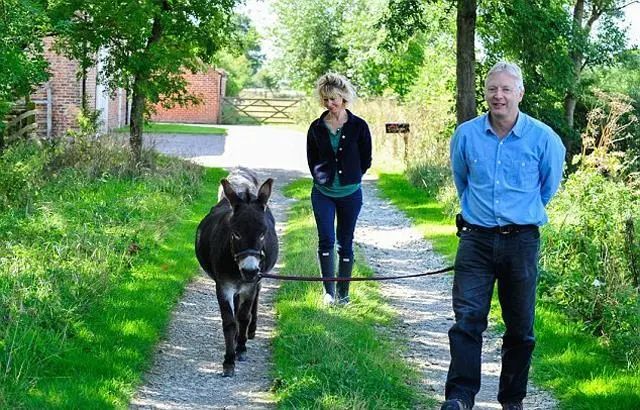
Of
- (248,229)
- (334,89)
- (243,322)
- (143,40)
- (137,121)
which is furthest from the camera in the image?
(137,121)

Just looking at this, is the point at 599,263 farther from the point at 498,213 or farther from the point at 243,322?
the point at 498,213

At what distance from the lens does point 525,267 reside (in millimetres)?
6152

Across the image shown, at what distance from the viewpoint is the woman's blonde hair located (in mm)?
9141

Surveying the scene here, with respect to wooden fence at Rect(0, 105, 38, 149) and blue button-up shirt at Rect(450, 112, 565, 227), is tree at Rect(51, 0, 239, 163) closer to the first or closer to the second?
wooden fence at Rect(0, 105, 38, 149)

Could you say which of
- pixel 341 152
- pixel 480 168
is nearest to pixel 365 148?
pixel 341 152

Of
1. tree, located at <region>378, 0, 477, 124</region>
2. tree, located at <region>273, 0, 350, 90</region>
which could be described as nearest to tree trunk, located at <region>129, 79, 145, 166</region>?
tree, located at <region>378, 0, 477, 124</region>

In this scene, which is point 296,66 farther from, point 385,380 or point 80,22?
point 385,380

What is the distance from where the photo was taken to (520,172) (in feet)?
20.0

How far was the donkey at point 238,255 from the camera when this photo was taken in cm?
748

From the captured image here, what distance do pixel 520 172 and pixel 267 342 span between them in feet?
11.7

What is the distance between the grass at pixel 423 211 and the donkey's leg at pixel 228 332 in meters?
5.12

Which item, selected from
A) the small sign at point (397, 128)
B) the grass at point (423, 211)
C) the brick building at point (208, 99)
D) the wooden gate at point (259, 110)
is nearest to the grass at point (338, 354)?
the grass at point (423, 211)

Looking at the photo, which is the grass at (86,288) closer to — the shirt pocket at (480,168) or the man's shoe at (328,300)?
the man's shoe at (328,300)

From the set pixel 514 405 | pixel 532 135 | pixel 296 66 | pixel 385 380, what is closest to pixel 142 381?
pixel 385 380
